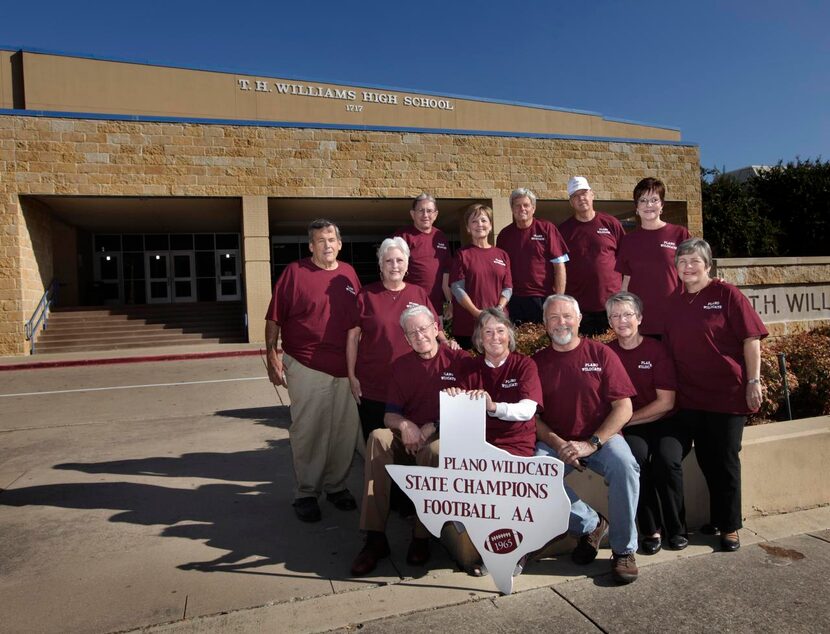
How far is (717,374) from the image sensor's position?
3.61 metres

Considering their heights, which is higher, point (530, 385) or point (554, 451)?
point (530, 385)

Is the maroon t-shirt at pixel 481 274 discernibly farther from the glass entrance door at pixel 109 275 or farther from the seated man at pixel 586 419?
the glass entrance door at pixel 109 275

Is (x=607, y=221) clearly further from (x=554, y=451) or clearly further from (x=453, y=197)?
(x=453, y=197)

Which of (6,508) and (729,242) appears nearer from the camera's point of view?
(6,508)

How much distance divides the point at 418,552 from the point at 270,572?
82 centimetres

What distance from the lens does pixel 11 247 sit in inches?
614

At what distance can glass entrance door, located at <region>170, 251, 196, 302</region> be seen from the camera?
87.6 feet

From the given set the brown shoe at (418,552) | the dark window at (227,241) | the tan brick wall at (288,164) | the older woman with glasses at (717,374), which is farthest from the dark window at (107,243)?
the older woman with glasses at (717,374)

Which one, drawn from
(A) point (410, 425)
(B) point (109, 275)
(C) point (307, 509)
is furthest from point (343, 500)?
(B) point (109, 275)

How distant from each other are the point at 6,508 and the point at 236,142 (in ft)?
45.9

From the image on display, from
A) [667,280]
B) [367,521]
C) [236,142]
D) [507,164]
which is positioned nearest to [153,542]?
[367,521]

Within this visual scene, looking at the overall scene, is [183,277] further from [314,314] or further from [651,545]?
[651,545]

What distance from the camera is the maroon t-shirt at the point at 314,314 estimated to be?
4203 millimetres

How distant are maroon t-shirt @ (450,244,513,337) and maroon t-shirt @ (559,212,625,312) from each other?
29.7 inches
